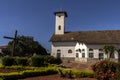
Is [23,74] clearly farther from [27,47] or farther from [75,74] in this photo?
[27,47]

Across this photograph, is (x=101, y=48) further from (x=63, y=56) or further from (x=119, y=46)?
(x=63, y=56)

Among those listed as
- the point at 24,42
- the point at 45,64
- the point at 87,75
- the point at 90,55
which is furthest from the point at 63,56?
the point at 87,75

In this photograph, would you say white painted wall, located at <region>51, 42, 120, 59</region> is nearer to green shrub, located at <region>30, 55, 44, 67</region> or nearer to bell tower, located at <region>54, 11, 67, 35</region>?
bell tower, located at <region>54, 11, 67, 35</region>

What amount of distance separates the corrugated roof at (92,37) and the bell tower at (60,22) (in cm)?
127

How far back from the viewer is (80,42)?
57000 mm

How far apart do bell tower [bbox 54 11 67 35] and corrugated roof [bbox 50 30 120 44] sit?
1.27m

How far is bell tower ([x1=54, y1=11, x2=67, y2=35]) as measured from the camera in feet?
204

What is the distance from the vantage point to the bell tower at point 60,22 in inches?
2450

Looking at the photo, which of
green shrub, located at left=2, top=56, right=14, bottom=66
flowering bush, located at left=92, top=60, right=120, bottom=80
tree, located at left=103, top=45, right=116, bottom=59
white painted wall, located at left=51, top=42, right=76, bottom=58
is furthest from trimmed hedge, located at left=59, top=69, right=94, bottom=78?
white painted wall, located at left=51, top=42, right=76, bottom=58

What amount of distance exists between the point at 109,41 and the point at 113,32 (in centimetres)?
417

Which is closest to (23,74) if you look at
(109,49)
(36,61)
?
(36,61)

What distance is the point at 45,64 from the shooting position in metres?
32.3

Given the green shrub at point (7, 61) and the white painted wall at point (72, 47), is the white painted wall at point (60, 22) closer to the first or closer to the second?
the white painted wall at point (72, 47)

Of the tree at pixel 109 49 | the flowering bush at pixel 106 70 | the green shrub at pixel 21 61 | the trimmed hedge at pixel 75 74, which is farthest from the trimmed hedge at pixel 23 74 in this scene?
the tree at pixel 109 49
